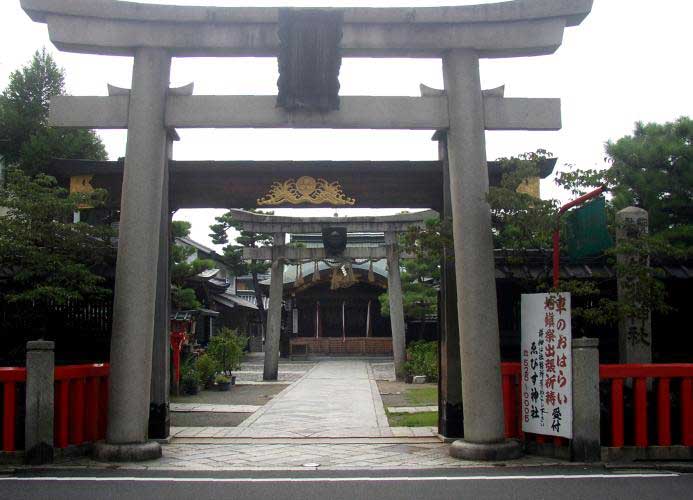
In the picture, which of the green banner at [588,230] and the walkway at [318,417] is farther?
the walkway at [318,417]

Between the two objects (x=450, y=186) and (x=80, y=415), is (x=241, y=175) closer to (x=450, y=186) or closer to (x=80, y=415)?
(x=450, y=186)

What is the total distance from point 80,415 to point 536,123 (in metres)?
7.53

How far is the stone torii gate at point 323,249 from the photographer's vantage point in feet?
82.1

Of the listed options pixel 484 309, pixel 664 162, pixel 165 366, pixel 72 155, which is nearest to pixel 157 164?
pixel 165 366

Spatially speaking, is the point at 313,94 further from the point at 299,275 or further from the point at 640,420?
the point at 299,275

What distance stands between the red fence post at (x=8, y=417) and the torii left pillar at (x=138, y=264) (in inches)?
41.6

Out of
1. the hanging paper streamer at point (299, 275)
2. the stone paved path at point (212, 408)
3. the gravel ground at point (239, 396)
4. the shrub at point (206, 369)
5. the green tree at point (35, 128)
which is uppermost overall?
the green tree at point (35, 128)

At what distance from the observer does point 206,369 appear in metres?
21.8

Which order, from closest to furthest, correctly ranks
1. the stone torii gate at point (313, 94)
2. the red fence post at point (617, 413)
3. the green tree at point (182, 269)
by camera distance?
the red fence post at point (617, 413) < the stone torii gate at point (313, 94) < the green tree at point (182, 269)

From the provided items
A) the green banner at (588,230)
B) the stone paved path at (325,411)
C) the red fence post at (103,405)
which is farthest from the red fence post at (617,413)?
the red fence post at (103,405)

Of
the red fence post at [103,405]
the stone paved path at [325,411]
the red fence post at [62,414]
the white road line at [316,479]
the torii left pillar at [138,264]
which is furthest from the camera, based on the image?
the stone paved path at [325,411]

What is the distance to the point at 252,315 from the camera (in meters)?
51.3

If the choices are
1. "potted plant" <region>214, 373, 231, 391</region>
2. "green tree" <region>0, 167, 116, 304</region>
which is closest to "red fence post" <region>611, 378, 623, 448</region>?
"green tree" <region>0, 167, 116, 304</region>

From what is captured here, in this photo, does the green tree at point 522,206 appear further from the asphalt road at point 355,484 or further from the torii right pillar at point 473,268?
the asphalt road at point 355,484
